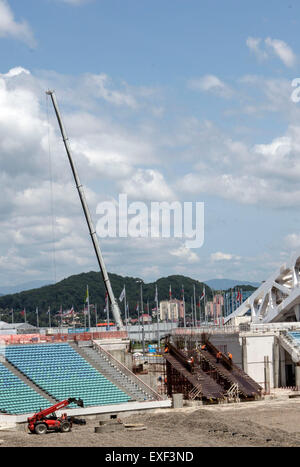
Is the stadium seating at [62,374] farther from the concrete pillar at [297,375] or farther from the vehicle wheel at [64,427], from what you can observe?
the concrete pillar at [297,375]

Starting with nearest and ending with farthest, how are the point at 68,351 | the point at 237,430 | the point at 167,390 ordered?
the point at 237,430
the point at 68,351
the point at 167,390

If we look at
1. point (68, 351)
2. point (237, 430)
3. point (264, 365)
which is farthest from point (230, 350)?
point (237, 430)

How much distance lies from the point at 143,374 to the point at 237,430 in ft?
56.5

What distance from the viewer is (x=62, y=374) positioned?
41781mm

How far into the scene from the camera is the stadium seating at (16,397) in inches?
1454

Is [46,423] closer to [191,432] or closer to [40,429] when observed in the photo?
[40,429]

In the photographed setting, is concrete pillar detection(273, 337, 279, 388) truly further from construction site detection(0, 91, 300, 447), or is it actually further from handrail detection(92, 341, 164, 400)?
handrail detection(92, 341, 164, 400)

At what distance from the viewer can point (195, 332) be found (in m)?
60.4

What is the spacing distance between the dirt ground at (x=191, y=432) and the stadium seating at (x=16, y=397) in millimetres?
2448

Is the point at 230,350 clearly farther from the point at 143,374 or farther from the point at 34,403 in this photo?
the point at 34,403

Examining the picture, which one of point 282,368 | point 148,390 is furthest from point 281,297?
point 148,390

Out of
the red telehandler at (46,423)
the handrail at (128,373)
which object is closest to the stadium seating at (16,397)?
the red telehandler at (46,423)

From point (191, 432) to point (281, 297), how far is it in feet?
158
